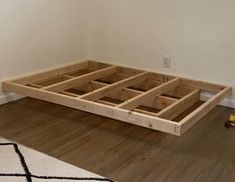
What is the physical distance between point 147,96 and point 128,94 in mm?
346

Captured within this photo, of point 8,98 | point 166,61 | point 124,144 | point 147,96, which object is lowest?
point 124,144

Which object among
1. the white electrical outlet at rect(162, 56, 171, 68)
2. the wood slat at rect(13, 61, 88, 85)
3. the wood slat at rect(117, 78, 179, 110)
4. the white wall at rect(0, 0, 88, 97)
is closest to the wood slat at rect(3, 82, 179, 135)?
the wood slat at rect(117, 78, 179, 110)

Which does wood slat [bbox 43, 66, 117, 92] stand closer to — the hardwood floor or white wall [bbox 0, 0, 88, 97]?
the hardwood floor

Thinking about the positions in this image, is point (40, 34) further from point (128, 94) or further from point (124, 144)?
point (124, 144)

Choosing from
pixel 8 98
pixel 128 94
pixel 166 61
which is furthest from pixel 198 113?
pixel 8 98

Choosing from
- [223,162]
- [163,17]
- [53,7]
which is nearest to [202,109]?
[223,162]

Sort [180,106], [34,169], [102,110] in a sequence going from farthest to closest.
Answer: [180,106] → [102,110] → [34,169]

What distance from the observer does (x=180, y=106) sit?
2.90 m

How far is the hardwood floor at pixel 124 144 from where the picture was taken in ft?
7.00

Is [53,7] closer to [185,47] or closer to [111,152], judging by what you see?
[185,47]

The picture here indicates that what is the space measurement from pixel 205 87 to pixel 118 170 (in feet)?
5.31

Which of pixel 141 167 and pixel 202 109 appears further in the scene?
pixel 202 109

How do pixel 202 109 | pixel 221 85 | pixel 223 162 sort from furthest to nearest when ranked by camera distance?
pixel 221 85 → pixel 202 109 → pixel 223 162

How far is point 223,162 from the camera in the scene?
2268mm
